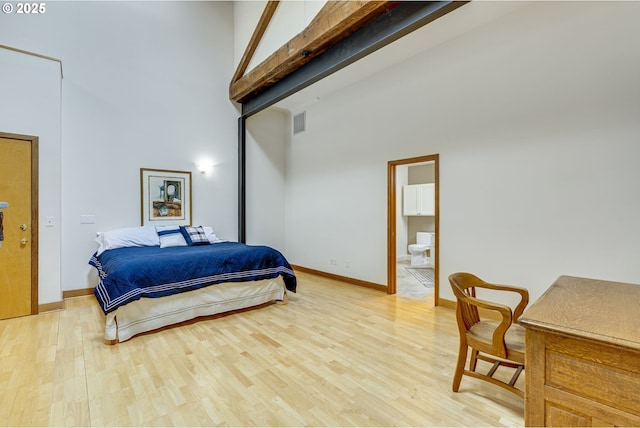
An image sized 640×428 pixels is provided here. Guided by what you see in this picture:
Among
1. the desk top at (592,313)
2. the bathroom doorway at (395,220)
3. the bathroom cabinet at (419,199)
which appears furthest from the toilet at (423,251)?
the desk top at (592,313)

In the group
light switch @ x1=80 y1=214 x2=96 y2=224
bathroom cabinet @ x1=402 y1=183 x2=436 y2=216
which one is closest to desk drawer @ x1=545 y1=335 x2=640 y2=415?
light switch @ x1=80 y1=214 x2=96 y2=224

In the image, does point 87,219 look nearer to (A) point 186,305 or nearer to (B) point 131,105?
(B) point 131,105

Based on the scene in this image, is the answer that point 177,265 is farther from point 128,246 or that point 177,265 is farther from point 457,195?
point 457,195

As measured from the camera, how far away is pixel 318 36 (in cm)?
348

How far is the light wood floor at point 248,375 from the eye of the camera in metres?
1.86

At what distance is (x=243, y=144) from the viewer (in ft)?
19.4

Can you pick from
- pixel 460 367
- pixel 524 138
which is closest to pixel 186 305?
pixel 460 367

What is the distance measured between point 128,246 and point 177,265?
5.22ft

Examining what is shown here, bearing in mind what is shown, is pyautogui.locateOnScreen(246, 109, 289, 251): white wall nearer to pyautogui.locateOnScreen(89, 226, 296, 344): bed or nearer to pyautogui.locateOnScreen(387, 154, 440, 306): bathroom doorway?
pyautogui.locateOnScreen(89, 226, 296, 344): bed

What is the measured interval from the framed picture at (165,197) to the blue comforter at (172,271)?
37.0 inches

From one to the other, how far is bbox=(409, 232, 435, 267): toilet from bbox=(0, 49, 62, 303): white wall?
635cm

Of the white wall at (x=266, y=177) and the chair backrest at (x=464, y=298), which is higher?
the white wall at (x=266, y=177)

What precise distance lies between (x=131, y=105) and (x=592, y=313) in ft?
19.5

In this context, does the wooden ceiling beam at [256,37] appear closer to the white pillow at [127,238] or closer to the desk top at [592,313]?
the white pillow at [127,238]
